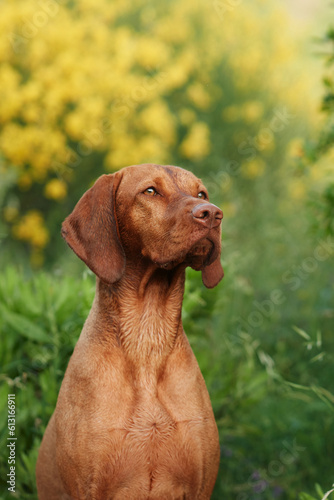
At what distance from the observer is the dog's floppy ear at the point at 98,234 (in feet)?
7.33

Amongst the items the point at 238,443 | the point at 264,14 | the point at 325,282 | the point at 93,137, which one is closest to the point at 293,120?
the point at 264,14

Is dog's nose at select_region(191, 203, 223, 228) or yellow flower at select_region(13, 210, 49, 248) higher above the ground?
dog's nose at select_region(191, 203, 223, 228)

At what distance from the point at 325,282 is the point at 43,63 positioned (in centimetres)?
380

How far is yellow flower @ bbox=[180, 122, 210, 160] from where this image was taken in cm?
750

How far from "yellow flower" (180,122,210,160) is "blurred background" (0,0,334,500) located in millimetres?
35

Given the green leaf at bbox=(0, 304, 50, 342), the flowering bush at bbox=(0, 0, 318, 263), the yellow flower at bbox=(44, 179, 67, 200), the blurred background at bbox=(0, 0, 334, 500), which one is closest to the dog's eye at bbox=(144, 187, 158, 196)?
the blurred background at bbox=(0, 0, 334, 500)

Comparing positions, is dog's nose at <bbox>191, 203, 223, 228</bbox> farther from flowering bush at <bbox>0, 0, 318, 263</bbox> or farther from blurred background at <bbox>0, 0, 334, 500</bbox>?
flowering bush at <bbox>0, 0, 318, 263</bbox>

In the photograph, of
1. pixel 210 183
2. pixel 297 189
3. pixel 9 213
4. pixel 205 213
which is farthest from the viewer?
pixel 297 189

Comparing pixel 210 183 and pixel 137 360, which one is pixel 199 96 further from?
pixel 137 360

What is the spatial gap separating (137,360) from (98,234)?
1.60 feet

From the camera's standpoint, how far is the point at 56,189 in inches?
258

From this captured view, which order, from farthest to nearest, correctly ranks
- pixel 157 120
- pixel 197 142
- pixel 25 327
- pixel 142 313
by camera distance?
pixel 197 142, pixel 157 120, pixel 25 327, pixel 142 313

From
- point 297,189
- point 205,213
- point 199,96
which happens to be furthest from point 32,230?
point 205,213

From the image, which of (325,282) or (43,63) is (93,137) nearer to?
(43,63)
